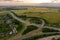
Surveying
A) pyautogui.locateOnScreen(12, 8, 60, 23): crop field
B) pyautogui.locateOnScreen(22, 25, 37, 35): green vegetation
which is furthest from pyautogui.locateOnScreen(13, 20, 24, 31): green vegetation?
pyautogui.locateOnScreen(12, 8, 60, 23): crop field

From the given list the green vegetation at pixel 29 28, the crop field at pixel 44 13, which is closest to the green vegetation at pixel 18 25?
the green vegetation at pixel 29 28

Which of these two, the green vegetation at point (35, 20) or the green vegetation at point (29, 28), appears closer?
the green vegetation at point (29, 28)

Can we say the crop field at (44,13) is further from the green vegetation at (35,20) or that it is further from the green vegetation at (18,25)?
the green vegetation at (18,25)

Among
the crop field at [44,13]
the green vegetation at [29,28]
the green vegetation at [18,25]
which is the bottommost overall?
the green vegetation at [29,28]

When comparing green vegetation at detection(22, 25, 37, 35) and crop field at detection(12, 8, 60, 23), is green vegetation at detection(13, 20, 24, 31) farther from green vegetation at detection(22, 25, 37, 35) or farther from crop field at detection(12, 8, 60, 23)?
crop field at detection(12, 8, 60, 23)

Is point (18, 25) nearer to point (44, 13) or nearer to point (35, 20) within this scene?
point (35, 20)

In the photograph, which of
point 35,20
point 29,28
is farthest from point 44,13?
point 29,28

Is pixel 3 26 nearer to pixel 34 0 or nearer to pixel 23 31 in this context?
pixel 23 31

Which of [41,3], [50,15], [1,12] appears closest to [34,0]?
[41,3]
